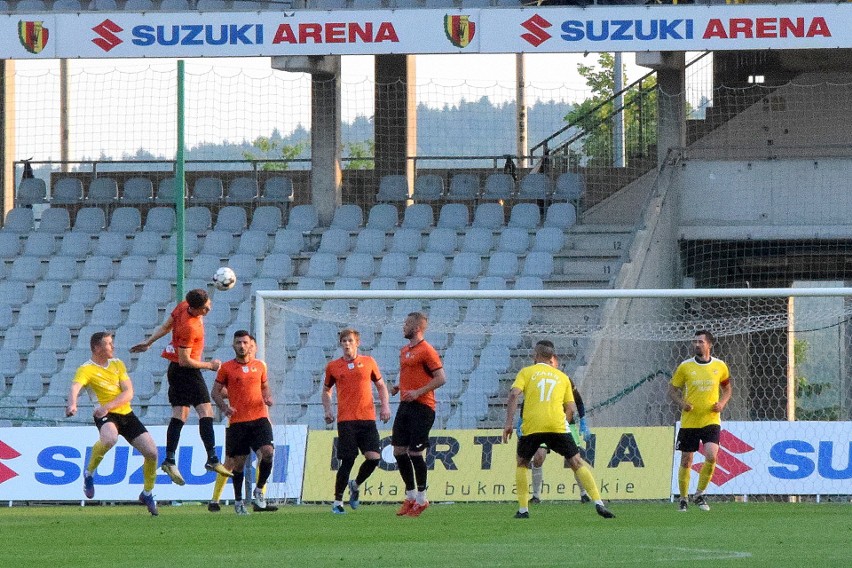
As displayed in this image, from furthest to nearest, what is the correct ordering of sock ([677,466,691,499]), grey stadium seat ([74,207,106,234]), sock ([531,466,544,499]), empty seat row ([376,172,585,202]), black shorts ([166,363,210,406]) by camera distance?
grey stadium seat ([74,207,106,234])
empty seat row ([376,172,585,202])
sock ([531,466,544,499])
sock ([677,466,691,499])
black shorts ([166,363,210,406])

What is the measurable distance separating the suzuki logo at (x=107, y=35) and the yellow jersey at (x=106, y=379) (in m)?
9.82

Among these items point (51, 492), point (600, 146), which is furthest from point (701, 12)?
point (51, 492)

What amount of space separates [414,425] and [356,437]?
71 centimetres

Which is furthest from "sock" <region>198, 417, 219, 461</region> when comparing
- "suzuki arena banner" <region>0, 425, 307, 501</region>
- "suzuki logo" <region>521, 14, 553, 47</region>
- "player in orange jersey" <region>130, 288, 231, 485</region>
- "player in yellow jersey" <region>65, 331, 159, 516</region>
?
"suzuki logo" <region>521, 14, 553, 47</region>

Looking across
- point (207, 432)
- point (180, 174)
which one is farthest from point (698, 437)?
point (180, 174)

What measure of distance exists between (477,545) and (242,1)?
14.2 m

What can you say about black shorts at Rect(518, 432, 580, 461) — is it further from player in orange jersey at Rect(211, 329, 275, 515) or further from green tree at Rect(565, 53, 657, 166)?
green tree at Rect(565, 53, 657, 166)

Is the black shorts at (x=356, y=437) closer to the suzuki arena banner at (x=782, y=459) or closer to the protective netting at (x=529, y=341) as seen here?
the protective netting at (x=529, y=341)

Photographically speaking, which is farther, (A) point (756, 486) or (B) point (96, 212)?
(B) point (96, 212)

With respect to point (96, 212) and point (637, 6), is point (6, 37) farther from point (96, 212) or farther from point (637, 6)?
point (637, 6)

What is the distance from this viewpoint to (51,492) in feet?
55.2

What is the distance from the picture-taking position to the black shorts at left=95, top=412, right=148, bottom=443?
1358cm

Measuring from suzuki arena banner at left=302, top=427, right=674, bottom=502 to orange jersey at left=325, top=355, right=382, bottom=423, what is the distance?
8.91 ft

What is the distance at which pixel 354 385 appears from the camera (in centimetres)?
1395
